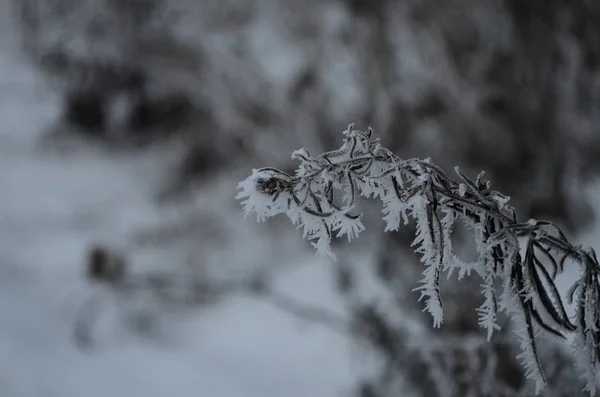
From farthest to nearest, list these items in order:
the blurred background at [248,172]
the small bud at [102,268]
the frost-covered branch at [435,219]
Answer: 1. the small bud at [102,268]
2. the blurred background at [248,172]
3. the frost-covered branch at [435,219]

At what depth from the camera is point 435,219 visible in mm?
931

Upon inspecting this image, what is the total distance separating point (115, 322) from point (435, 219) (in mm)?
3035

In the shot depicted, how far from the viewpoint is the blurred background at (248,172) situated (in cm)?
290

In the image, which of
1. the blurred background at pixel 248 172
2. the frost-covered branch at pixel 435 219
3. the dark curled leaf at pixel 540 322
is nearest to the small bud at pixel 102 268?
the blurred background at pixel 248 172

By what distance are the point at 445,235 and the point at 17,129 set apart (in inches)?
229

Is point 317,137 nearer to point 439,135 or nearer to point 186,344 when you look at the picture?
point 439,135

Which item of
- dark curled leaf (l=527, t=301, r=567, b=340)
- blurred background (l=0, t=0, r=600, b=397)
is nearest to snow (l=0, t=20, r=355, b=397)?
blurred background (l=0, t=0, r=600, b=397)

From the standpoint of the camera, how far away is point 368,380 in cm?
247

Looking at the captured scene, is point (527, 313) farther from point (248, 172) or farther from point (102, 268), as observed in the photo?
point (248, 172)

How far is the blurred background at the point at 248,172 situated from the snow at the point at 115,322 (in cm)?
1

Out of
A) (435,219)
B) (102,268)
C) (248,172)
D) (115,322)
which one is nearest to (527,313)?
(435,219)

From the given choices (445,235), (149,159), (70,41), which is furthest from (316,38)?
(445,235)

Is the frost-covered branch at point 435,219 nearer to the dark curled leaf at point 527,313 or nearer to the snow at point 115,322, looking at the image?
the dark curled leaf at point 527,313

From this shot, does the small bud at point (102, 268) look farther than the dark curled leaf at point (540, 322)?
Yes
